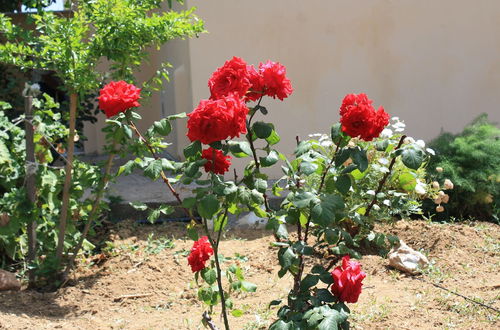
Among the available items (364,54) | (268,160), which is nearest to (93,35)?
(268,160)

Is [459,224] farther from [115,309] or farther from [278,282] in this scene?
[115,309]

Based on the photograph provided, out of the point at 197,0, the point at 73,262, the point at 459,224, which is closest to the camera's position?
the point at 73,262

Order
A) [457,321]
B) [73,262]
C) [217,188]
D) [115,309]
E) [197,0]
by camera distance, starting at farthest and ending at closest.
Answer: [197,0], [73,262], [115,309], [457,321], [217,188]

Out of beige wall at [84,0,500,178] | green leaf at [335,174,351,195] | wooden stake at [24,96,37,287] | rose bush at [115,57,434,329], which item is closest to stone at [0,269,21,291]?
A: wooden stake at [24,96,37,287]

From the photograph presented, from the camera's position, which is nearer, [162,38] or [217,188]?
[217,188]

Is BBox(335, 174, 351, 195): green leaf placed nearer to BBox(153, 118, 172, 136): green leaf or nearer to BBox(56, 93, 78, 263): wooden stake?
BBox(153, 118, 172, 136): green leaf

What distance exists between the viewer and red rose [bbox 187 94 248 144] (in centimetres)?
220

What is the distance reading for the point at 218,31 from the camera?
7.16 metres


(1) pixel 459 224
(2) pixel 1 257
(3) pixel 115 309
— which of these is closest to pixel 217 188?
(3) pixel 115 309

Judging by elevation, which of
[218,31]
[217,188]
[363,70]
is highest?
[218,31]

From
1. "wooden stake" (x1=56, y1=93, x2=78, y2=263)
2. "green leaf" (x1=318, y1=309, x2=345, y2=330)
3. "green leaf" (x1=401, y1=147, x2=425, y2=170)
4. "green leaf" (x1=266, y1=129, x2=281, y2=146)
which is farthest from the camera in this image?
"wooden stake" (x1=56, y1=93, x2=78, y2=263)

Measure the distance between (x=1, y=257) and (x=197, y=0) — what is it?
3612mm

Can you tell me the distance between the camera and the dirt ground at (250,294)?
3561 mm

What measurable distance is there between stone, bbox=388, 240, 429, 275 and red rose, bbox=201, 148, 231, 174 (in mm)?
2269
